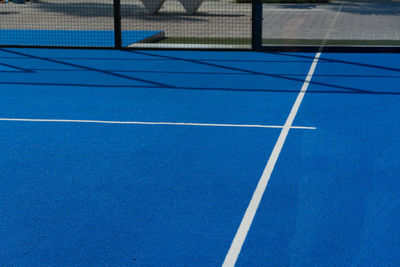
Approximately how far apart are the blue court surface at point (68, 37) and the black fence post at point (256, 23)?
10.8ft

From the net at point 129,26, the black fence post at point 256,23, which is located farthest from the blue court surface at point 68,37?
the black fence post at point 256,23

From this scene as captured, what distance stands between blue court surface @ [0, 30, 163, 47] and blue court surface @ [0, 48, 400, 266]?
4.71 meters

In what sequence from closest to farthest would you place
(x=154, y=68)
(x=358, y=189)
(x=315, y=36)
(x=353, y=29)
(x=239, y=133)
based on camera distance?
(x=358, y=189) → (x=239, y=133) → (x=154, y=68) → (x=315, y=36) → (x=353, y=29)

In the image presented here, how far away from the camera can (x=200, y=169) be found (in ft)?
22.2

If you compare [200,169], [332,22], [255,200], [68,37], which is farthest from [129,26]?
[255,200]

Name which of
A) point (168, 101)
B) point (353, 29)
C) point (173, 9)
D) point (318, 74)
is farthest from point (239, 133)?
point (173, 9)

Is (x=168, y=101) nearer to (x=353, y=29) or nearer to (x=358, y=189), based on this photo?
(x=358, y=189)

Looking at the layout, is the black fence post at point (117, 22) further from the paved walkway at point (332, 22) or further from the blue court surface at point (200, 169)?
the paved walkway at point (332, 22)

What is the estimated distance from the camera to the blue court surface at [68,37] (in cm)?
1695

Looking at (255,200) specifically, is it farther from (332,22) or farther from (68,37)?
(332,22)

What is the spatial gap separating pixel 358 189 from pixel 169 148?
2.34 metres

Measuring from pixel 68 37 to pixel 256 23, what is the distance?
6009 millimetres

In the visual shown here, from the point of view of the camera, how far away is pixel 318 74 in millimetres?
12398

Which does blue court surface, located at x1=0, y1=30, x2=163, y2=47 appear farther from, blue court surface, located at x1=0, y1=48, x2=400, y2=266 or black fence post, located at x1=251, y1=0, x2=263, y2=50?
blue court surface, located at x1=0, y1=48, x2=400, y2=266
